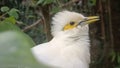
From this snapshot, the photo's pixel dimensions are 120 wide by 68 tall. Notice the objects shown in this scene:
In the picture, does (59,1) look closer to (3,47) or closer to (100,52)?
(100,52)

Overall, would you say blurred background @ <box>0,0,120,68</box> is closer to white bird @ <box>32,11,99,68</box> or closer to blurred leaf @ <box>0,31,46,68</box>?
white bird @ <box>32,11,99,68</box>

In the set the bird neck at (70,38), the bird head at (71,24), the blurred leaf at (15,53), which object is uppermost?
the bird head at (71,24)

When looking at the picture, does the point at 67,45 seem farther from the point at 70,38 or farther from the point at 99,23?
the point at 99,23

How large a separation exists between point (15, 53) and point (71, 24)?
1.97 m

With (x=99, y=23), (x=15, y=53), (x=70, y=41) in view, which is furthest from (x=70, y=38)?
(x=15, y=53)

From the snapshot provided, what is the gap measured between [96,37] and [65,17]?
1.02 metres

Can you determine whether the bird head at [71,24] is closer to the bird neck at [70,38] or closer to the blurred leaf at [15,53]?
the bird neck at [70,38]

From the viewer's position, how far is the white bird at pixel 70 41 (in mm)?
1755

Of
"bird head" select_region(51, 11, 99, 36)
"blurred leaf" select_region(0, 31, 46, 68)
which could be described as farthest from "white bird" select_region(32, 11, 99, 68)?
"blurred leaf" select_region(0, 31, 46, 68)

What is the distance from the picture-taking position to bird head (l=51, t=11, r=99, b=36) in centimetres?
210

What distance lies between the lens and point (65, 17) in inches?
81.9

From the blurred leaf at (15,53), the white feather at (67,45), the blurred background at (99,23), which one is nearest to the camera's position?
the blurred leaf at (15,53)

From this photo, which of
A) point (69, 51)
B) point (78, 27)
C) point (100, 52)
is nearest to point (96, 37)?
point (100, 52)

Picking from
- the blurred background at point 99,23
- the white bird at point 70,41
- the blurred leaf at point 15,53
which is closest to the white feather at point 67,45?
the white bird at point 70,41
